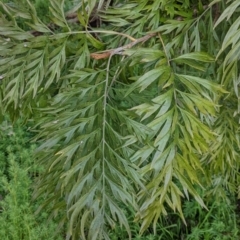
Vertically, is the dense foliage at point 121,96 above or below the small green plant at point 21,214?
above

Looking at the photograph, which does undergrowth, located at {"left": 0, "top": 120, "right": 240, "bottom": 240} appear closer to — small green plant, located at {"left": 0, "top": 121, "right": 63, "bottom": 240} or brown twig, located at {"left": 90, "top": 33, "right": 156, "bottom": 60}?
small green plant, located at {"left": 0, "top": 121, "right": 63, "bottom": 240}

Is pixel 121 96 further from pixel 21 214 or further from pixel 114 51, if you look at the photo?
pixel 21 214

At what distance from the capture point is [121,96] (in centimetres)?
94

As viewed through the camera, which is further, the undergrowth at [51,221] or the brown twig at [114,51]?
the undergrowth at [51,221]

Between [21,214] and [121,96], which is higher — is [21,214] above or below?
below

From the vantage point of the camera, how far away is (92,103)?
91 cm

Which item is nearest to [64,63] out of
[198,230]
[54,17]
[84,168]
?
[54,17]

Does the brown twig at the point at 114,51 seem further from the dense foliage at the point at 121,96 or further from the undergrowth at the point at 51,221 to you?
the undergrowth at the point at 51,221

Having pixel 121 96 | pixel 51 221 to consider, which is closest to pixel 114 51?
pixel 121 96

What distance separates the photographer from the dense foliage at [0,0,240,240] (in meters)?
0.88

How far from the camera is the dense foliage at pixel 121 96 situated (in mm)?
878

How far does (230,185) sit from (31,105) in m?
1.01

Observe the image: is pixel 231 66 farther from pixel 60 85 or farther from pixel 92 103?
pixel 60 85

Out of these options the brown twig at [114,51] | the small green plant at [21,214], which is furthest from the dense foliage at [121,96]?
the small green plant at [21,214]
